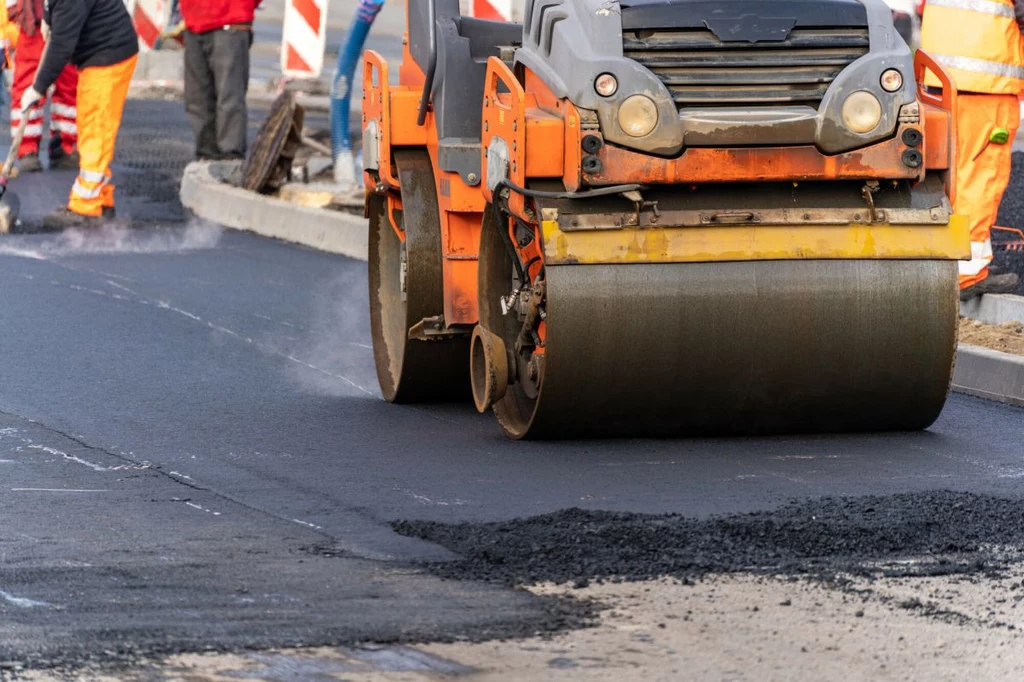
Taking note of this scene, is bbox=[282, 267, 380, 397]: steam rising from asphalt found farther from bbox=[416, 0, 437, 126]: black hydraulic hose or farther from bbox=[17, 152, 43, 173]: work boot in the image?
bbox=[17, 152, 43, 173]: work boot

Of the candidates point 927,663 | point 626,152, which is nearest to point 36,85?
point 626,152

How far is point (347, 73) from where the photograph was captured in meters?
13.5

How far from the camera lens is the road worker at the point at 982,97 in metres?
9.21

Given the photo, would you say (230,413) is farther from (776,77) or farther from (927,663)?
(927,663)

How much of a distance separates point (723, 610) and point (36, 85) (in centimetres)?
918

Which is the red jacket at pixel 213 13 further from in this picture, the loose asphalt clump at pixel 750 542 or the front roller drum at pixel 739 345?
the loose asphalt clump at pixel 750 542

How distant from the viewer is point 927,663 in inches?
173

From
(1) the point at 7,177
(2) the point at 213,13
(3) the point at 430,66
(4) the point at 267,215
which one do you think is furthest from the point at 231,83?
(3) the point at 430,66

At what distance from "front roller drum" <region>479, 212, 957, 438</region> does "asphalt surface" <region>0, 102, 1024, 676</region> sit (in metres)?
0.15

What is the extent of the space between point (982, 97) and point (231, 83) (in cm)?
714

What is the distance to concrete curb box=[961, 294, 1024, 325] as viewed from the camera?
9055mm

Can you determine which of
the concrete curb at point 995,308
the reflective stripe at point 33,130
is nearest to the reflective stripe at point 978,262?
the concrete curb at point 995,308

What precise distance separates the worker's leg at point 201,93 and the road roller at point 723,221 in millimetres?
8605

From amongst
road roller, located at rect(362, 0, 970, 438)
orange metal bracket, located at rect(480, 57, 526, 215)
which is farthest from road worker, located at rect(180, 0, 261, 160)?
road roller, located at rect(362, 0, 970, 438)
